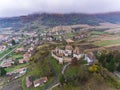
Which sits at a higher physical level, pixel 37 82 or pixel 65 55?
pixel 65 55

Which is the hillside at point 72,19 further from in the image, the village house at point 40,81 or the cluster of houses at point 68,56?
the village house at point 40,81

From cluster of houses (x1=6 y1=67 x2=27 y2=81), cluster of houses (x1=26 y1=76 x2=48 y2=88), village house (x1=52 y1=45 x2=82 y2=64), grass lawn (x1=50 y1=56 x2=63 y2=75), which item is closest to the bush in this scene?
grass lawn (x1=50 y1=56 x2=63 y2=75)

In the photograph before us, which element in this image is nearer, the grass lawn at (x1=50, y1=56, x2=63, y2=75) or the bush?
the bush

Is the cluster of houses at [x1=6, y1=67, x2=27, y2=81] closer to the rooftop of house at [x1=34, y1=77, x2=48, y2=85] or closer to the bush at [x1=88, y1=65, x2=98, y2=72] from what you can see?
the rooftop of house at [x1=34, y1=77, x2=48, y2=85]

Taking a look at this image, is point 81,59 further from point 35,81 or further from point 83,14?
point 83,14

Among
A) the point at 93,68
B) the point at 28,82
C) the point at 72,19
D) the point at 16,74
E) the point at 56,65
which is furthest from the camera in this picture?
the point at 72,19

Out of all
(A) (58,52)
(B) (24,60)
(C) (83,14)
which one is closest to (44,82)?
(A) (58,52)

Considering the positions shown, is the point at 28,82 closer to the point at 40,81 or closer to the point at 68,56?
the point at 40,81

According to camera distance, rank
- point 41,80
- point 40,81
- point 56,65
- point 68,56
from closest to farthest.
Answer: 1. point 40,81
2. point 41,80
3. point 56,65
4. point 68,56

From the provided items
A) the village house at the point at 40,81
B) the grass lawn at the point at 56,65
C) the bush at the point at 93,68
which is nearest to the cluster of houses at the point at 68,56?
the grass lawn at the point at 56,65

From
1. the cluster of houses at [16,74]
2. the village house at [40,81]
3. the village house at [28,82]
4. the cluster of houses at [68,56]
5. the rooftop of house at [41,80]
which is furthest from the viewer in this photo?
the cluster of houses at [16,74]

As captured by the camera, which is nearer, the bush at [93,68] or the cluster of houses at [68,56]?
the bush at [93,68]

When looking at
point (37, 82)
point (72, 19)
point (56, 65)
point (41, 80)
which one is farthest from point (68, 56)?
point (72, 19)
